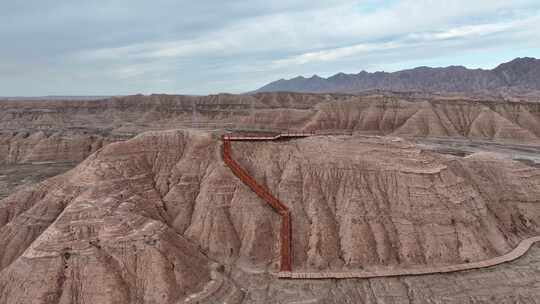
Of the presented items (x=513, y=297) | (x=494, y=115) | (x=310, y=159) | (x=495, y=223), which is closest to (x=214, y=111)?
(x=494, y=115)

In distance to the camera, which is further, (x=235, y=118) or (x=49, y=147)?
(x=235, y=118)

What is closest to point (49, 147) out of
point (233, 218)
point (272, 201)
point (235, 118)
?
point (235, 118)

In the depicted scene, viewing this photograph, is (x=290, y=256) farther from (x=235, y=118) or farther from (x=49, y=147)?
(x=235, y=118)

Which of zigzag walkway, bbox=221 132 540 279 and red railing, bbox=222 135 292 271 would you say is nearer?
zigzag walkway, bbox=221 132 540 279

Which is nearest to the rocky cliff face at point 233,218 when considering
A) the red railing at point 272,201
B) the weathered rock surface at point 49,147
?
the red railing at point 272,201

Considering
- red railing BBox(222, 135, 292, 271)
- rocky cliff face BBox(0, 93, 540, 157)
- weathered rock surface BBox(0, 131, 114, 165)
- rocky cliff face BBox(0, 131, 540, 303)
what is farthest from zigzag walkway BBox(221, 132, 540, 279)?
rocky cliff face BBox(0, 93, 540, 157)

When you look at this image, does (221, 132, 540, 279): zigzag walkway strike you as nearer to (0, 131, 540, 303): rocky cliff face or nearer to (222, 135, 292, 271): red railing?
(222, 135, 292, 271): red railing

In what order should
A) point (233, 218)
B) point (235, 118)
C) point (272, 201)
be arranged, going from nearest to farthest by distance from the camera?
point (233, 218)
point (272, 201)
point (235, 118)

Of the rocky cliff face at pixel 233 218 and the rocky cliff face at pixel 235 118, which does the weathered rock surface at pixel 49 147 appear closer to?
the rocky cliff face at pixel 235 118
